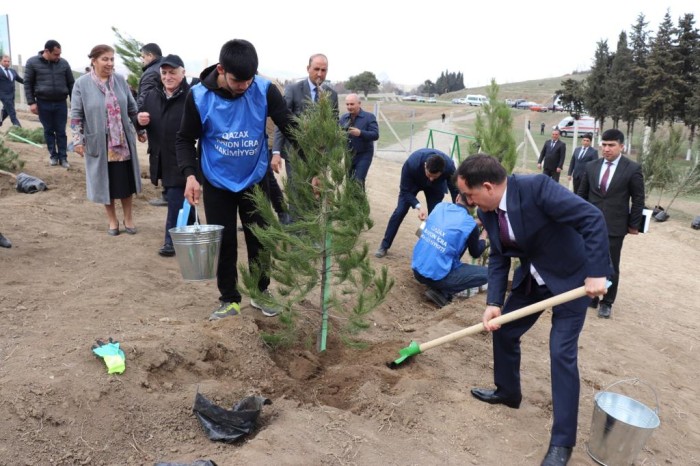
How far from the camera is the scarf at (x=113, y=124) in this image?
5.22 metres

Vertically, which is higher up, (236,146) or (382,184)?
(236,146)

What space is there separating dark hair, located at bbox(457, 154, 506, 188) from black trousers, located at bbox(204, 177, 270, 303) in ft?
4.84

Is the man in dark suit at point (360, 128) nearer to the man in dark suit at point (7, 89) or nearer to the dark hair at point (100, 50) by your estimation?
the dark hair at point (100, 50)

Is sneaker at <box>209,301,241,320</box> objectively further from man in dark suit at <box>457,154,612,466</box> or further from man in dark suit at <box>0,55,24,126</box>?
man in dark suit at <box>0,55,24,126</box>

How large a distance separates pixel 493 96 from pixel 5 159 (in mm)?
6410

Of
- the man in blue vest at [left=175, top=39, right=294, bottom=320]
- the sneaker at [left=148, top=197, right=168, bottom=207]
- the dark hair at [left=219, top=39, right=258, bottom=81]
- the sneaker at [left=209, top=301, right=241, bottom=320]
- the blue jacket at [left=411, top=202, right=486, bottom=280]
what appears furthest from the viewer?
the sneaker at [left=148, top=197, right=168, bottom=207]

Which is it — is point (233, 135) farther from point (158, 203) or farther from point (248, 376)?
point (158, 203)

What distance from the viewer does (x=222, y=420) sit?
9.05 ft

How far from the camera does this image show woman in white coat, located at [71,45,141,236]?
5.15 m

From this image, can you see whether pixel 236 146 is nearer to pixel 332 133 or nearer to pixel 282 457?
pixel 332 133

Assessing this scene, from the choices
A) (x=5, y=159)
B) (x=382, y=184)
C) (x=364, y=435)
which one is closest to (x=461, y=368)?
(x=364, y=435)

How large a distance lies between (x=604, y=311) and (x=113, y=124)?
528 centimetres

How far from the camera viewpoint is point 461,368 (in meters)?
3.92

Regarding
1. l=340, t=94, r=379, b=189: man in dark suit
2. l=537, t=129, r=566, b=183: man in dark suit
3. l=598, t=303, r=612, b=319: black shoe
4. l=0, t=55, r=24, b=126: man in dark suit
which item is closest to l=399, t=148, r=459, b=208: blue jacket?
l=340, t=94, r=379, b=189: man in dark suit
